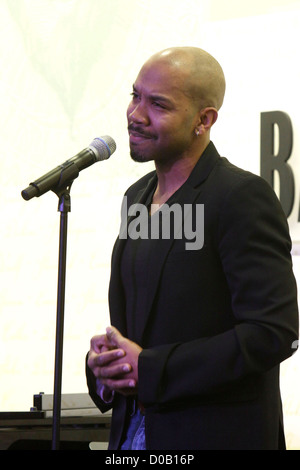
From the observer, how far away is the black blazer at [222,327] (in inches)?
68.4

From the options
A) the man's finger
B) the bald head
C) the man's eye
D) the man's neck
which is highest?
the bald head

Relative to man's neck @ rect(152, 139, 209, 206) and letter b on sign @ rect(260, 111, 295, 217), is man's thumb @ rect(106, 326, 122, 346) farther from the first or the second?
letter b on sign @ rect(260, 111, 295, 217)

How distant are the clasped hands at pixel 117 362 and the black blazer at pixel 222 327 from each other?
0.03 metres

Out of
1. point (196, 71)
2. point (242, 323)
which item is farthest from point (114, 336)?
point (196, 71)

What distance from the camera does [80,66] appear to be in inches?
174

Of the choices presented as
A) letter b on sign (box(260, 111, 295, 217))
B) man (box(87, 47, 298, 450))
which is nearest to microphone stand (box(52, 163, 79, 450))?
man (box(87, 47, 298, 450))

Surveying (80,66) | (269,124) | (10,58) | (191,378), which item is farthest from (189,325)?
(10,58)

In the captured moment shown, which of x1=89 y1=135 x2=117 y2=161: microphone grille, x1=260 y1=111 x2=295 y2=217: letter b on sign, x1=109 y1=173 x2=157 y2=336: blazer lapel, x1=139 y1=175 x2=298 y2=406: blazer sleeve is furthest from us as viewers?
x1=260 y1=111 x2=295 y2=217: letter b on sign

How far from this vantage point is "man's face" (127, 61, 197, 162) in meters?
2.00

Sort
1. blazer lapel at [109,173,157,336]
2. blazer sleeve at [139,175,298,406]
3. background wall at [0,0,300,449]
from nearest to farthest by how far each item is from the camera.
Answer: blazer sleeve at [139,175,298,406] → blazer lapel at [109,173,157,336] → background wall at [0,0,300,449]

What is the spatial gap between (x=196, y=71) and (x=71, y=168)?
1.33 ft

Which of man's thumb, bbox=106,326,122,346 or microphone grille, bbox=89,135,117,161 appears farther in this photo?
microphone grille, bbox=89,135,117,161

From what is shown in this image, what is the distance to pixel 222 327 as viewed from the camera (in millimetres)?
1831

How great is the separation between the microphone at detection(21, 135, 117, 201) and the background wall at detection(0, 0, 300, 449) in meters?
1.78
